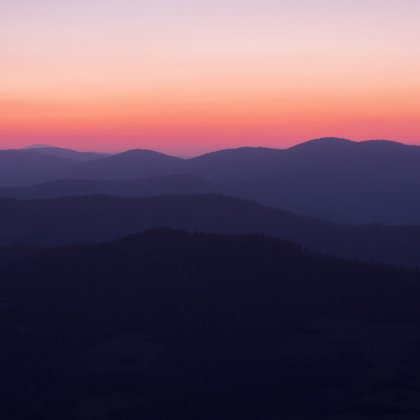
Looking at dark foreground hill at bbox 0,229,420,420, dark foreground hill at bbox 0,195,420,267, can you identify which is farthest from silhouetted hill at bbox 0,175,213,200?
dark foreground hill at bbox 0,229,420,420

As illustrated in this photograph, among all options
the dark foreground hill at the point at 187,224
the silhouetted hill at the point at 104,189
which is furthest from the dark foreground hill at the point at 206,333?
the silhouetted hill at the point at 104,189

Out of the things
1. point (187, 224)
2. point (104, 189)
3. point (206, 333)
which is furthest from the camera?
point (104, 189)

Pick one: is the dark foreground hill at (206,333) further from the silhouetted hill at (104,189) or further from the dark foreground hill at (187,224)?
the silhouetted hill at (104,189)

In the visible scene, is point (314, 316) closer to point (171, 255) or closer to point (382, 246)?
point (171, 255)

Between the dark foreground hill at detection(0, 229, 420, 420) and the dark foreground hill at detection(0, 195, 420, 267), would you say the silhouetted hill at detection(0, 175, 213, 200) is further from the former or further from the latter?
the dark foreground hill at detection(0, 229, 420, 420)

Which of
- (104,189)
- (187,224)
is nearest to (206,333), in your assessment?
(187,224)

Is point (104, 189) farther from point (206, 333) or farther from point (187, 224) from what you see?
point (206, 333)
